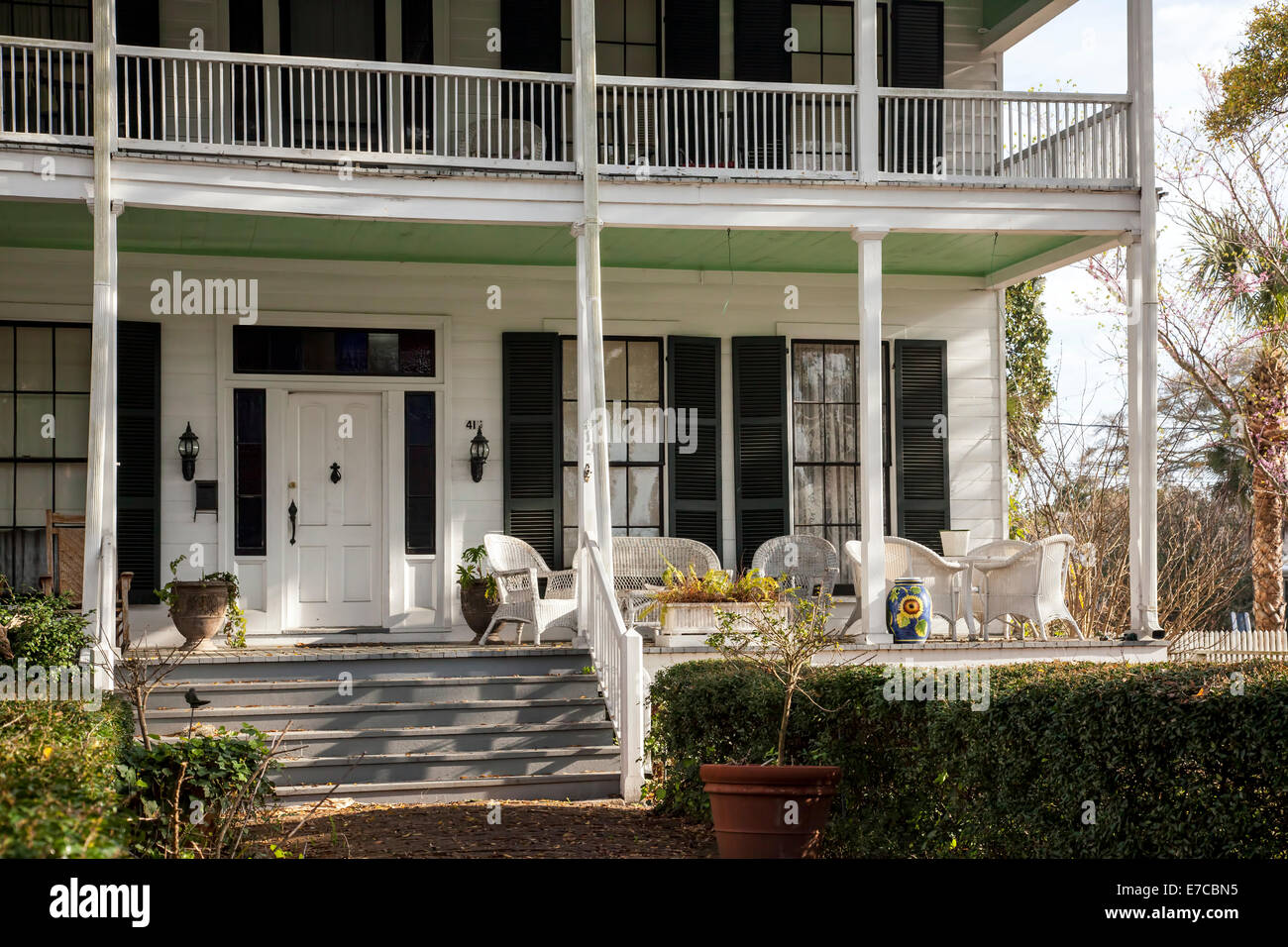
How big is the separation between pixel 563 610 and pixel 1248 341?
9.39 meters

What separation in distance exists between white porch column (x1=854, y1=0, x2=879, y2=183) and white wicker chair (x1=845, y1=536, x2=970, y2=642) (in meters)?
2.74

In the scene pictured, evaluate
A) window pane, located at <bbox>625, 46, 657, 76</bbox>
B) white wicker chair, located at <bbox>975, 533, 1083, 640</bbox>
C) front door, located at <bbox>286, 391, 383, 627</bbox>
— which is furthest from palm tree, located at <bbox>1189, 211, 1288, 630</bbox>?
front door, located at <bbox>286, 391, 383, 627</bbox>

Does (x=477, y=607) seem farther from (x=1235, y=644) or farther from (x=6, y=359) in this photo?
(x=1235, y=644)

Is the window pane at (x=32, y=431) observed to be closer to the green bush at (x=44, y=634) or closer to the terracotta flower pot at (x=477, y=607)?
the green bush at (x=44, y=634)

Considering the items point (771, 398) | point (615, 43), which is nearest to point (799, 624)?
point (771, 398)

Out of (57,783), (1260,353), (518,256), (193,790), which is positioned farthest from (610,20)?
(57,783)

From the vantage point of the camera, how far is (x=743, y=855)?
5.89 metres

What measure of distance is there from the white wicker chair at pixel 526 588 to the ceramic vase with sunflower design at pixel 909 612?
228 centimetres

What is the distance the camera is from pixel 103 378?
8.62 meters

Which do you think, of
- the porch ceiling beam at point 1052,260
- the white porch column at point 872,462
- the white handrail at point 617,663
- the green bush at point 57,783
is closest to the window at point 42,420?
the white handrail at point 617,663

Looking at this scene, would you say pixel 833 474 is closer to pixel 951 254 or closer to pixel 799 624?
pixel 951 254

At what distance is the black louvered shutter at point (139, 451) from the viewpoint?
1054cm

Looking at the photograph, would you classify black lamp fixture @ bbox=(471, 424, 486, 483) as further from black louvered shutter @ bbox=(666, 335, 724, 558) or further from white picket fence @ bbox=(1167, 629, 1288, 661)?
white picket fence @ bbox=(1167, 629, 1288, 661)

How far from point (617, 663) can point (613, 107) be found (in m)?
4.68
